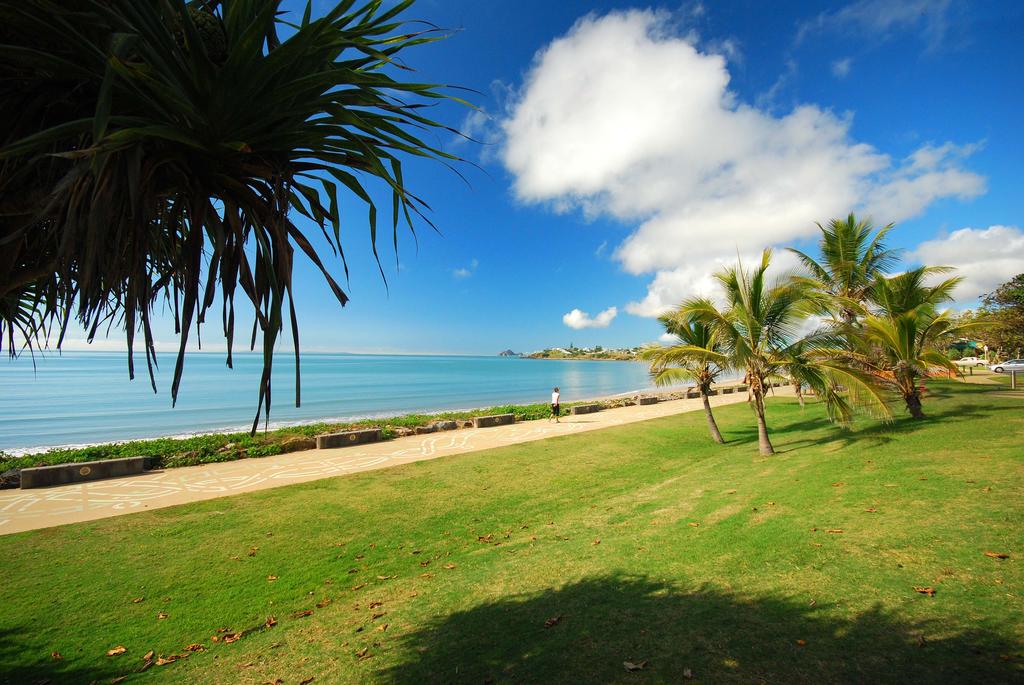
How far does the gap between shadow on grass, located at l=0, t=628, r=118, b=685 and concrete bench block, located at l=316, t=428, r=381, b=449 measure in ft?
33.0

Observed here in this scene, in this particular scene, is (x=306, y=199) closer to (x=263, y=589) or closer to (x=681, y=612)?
(x=681, y=612)

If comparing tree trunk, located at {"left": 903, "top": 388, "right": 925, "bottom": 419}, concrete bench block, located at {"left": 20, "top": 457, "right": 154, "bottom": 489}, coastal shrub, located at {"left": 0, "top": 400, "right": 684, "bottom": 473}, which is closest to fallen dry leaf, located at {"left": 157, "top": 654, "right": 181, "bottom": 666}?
coastal shrub, located at {"left": 0, "top": 400, "right": 684, "bottom": 473}

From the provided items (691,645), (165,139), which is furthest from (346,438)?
(165,139)

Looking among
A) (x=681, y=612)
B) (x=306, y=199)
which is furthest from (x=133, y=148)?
(x=681, y=612)

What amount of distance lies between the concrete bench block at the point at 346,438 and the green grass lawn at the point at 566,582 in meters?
5.12

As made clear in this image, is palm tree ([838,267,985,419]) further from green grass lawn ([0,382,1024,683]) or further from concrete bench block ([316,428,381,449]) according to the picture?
concrete bench block ([316,428,381,449])

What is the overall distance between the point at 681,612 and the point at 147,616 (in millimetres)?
5154

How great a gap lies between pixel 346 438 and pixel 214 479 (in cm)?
458

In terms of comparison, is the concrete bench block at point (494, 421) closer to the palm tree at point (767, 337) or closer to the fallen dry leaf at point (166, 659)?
the palm tree at point (767, 337)

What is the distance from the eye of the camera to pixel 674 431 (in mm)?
15766

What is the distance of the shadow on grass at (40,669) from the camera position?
11.8ft

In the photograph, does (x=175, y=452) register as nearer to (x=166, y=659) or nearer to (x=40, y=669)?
Result: (x=40, y=669)

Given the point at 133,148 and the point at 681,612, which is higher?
the point at 133,148

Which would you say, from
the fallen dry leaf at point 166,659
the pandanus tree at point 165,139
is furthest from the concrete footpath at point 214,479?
the pandanus tree at point 165,139
